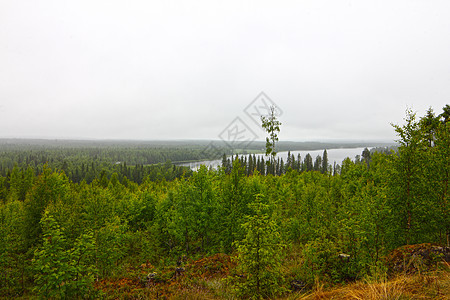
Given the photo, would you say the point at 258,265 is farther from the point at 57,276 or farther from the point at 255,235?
the point at 57,276

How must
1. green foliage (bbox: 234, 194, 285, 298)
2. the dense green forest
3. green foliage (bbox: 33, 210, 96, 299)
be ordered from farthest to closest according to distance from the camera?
green foliage (bbox: 33, 210, 96, 299) → the dense green forest → green foliage (bbox: 234, 194, 285, 298)

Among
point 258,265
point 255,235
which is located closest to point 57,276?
point 258,265

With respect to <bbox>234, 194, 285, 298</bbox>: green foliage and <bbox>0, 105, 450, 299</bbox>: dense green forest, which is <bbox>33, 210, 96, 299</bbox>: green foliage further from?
<bbox>234, 194, 285, 298</bbox>: green foliage

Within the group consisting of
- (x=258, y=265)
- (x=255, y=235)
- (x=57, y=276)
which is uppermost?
(x=255, y=235)

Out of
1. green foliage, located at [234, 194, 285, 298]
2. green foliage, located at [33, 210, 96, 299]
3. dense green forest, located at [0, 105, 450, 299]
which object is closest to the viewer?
green foliage, located at [234, 194, 285, 298]

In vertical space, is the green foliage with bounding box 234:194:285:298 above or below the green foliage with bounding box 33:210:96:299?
above

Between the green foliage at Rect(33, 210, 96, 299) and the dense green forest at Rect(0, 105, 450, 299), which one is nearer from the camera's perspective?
the dense green forest at Rect(0, 105, 450, 299)

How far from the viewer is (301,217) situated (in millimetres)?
17109

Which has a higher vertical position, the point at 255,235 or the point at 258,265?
the point at 255,235

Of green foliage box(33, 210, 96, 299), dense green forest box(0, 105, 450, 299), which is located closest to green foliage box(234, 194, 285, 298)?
dense green forest box(0, 105, 450, 299)

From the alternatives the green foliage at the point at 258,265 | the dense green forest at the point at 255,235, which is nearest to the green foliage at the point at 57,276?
the dense green forest at the point at 255,235

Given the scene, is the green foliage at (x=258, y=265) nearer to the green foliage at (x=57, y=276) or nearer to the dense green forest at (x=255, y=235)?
the dense green forest at (x=255, y=235)

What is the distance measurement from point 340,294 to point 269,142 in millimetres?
32983

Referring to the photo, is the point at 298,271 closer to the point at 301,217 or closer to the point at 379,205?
the point at 379,205
